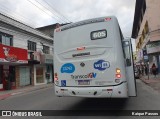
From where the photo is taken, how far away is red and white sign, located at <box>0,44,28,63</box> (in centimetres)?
2280

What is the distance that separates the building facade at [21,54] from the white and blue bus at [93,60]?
14.7m

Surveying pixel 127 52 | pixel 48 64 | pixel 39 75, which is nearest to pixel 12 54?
pixel 39 75

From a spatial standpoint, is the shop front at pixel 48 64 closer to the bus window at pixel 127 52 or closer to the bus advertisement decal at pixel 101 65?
the bus window at pixel 127 52

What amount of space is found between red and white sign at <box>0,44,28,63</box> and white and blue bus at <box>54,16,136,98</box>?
14687mm

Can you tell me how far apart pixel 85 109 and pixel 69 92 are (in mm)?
1155

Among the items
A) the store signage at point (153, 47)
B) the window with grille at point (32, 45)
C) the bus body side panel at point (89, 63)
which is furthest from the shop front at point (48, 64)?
the bus body side panel at point (89, 63)

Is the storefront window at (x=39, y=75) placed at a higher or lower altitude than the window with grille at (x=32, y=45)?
lower

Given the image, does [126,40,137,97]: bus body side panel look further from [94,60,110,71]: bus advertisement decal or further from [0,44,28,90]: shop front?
[0,44,28,90]: shop front

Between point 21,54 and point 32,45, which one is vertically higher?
point 32,45

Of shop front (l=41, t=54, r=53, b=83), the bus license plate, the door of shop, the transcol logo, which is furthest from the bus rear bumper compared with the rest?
shop front (l=41, t=54, r=53, b=83)

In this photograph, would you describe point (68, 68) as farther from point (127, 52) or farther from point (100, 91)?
point (127, 52)

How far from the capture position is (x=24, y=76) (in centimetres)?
2934

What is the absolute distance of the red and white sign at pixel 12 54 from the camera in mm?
22797

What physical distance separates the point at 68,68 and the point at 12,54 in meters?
16.8
